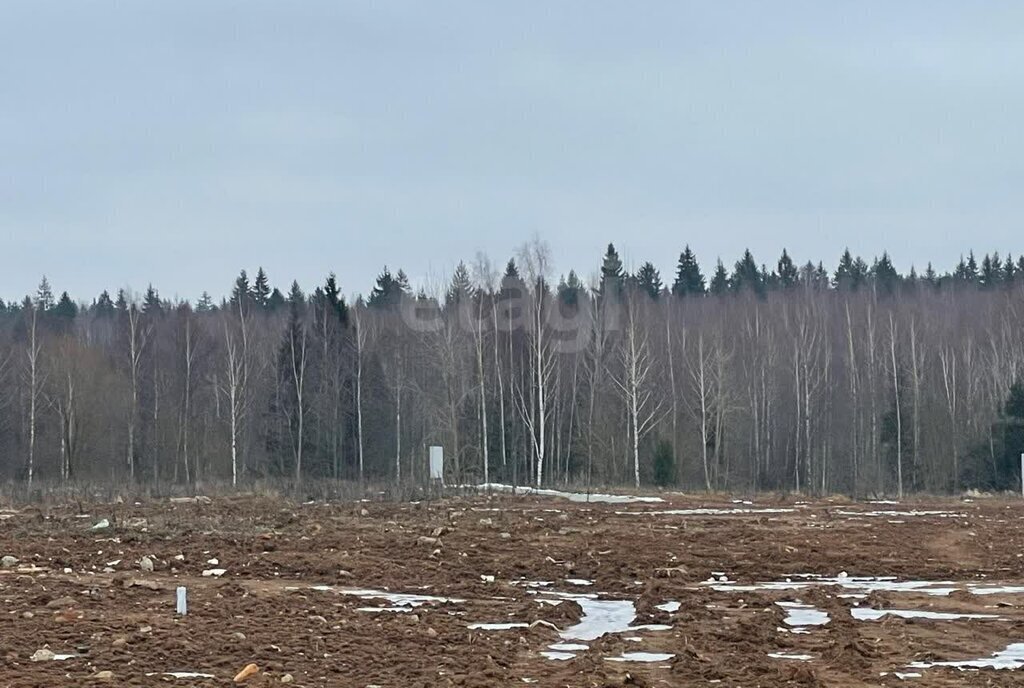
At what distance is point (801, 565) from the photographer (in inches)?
753

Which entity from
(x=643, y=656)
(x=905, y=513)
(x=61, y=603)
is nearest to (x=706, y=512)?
(x=905, y=513)

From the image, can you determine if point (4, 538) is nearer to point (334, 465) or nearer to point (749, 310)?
point (334, 465)

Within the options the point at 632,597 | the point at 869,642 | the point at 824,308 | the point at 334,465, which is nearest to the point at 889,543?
the point at 632,597

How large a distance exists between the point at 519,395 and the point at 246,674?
5291 cm

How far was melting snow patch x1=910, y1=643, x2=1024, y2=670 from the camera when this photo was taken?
34.1 feet

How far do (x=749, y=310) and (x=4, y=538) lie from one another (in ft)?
199

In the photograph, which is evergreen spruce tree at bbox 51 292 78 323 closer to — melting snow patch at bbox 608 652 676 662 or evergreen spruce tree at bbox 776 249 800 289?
evergreen spruce tree at bbox 776 249 800 289

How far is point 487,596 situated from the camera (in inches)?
598

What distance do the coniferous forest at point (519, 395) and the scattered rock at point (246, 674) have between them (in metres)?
44.5

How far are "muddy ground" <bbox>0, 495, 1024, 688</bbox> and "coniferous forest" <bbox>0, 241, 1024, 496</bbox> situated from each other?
30.5 m

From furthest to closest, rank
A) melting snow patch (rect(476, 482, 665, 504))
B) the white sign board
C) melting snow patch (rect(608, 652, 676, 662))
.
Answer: the white sign board, melting snow patch (rect(476, 482, 665, 504)), melting snow patch (rect(608, 652, 676, 662))

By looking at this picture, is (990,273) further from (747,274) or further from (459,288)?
(459,288)

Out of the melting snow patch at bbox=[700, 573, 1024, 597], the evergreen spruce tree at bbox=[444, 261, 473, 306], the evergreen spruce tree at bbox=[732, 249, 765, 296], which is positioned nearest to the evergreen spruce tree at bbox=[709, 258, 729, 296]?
the evergreen spruce tree at bbox=[732, 249, 765, 296]

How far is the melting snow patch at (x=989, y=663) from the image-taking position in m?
10.4
